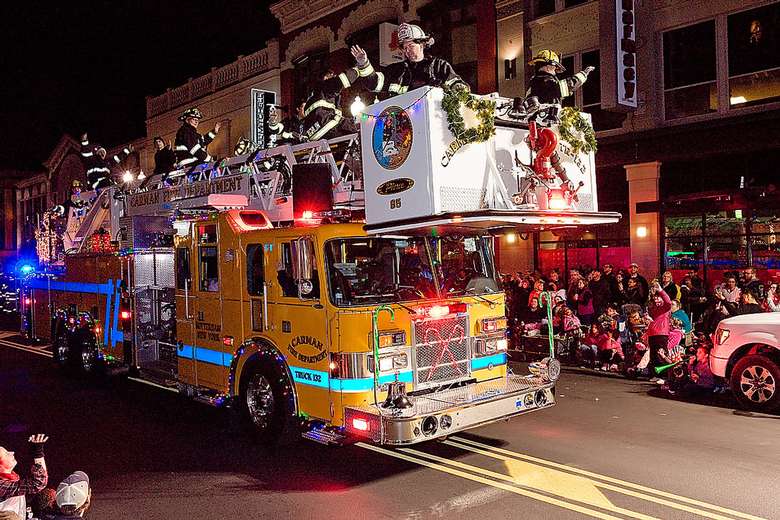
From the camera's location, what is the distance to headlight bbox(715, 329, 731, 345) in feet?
31.6

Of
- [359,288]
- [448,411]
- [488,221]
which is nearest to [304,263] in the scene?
[359,288]

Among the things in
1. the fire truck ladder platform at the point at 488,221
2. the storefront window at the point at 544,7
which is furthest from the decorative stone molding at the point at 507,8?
the fire truck ladder platform at the point at 488,221

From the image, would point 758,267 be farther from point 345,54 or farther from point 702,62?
point 345,54

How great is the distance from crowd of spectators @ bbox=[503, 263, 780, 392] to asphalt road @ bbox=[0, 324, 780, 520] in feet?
5.81

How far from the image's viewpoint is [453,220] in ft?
20.8

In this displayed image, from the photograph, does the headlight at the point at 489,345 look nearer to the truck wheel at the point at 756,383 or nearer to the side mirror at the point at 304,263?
the side mirror at the point at 304,263

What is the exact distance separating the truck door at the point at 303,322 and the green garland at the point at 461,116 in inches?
73.4

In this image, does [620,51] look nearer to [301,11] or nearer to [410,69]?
[410,69]

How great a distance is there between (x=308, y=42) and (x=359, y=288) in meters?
22.9

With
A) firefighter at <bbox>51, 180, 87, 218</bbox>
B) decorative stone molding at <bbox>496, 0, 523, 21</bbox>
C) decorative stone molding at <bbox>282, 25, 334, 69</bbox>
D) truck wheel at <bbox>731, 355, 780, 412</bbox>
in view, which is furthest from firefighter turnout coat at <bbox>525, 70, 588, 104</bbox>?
decorative stone molding at <bbox>282, 25, 334, 69</bbox>

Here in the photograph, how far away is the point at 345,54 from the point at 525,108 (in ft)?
67.6

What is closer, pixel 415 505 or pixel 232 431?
pixel 415 505

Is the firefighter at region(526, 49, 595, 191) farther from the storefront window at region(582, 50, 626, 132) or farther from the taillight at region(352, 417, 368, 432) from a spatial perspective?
the storefront window at region(582, 50, 626, 132)

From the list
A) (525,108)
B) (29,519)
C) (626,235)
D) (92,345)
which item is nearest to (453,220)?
(525,108)
